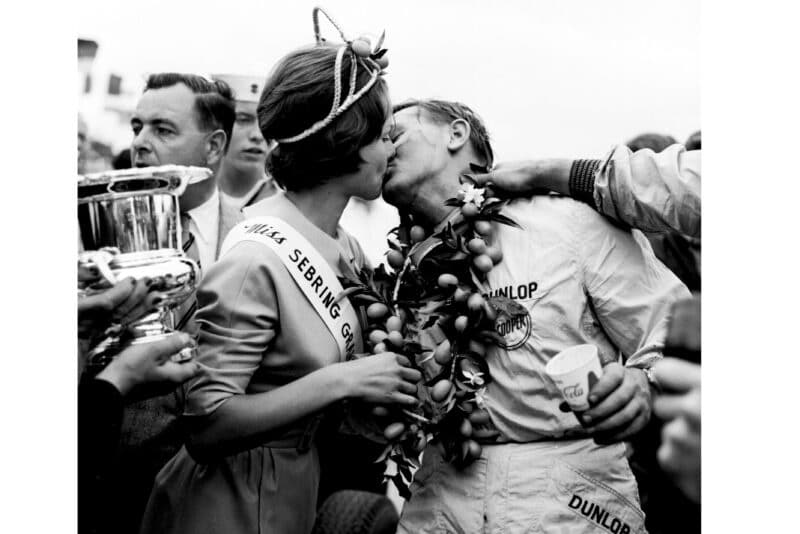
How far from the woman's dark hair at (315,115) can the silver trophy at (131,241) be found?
1.08 feet

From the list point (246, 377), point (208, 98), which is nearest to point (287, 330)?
point (246, 377)

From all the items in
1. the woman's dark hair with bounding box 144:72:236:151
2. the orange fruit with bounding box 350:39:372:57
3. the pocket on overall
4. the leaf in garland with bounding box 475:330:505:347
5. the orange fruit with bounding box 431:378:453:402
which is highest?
the orange fruit with bounding box 350:39:372:57

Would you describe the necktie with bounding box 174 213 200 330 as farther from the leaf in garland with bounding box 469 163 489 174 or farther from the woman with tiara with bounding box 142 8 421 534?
the leaf in garland with bounding box 469 163 489 174

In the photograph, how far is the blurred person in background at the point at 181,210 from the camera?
2.55 m

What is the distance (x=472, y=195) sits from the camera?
2410mm

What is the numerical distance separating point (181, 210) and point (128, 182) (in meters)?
0.75

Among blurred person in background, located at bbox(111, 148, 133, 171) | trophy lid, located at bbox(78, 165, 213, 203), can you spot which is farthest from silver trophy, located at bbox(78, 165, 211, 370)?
blurred person in background, located at bbox(111, 148, 133, 171)

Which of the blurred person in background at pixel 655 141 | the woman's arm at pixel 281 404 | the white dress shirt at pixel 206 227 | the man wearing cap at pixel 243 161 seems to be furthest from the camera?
the man wearing cap at pixel 243 161

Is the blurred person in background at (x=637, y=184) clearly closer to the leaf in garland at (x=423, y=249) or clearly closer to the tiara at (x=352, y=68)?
the leaf in garland at (x=423, y=249)

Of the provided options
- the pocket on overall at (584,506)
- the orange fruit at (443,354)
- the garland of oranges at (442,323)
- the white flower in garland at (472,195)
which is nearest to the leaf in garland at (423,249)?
the garland of oranges at (442,323)

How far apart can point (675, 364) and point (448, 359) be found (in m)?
0.55

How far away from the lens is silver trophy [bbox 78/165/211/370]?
2.00m
